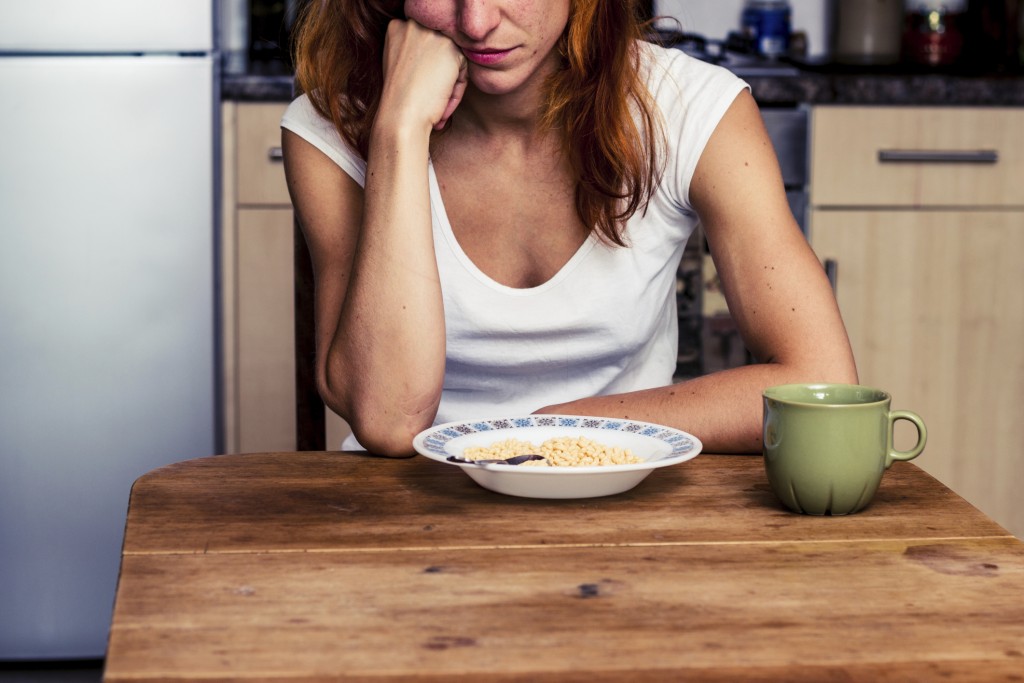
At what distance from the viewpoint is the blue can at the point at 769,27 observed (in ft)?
8.50

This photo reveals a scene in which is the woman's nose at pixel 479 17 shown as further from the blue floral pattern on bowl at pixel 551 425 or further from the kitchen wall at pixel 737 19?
the kitchen wall at pixel 737 19

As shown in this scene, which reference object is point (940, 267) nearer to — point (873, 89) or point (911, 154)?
point (911, 154)

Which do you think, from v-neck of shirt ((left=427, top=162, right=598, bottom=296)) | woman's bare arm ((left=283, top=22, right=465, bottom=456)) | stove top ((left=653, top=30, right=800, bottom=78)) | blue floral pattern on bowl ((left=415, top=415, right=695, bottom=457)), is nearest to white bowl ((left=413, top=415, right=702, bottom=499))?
blue floral pattern on bowl ((left=415, top=415, right=695, bottom=457))

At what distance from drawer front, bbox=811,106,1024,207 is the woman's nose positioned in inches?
46.3

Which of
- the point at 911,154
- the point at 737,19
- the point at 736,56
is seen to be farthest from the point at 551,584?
the point at 737,19

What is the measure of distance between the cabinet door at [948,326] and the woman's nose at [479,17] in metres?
1.20

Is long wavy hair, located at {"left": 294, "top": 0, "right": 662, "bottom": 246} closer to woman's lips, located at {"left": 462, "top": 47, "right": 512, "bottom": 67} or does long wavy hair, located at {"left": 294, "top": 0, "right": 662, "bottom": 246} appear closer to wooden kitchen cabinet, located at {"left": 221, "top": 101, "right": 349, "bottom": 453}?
woman's lips, located at {"left": 462, "top": 47, "right": 512, "bottom": 67}

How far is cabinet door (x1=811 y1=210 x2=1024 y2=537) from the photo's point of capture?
7.18ft

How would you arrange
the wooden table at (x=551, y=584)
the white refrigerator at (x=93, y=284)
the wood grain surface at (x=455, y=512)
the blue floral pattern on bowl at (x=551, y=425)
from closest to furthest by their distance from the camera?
the wooden table at (x=551, y=584), the wood grain surface at (x=455, y=512), the blue floral pattern on bowl at (x=551, y=425), the white refrigerator at (x=93, y=284)

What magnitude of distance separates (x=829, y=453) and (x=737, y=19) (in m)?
2.11

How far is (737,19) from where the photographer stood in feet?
8.86

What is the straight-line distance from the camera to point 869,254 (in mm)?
2195

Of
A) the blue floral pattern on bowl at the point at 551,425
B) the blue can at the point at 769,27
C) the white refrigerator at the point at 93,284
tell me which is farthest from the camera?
the blue can at the point at 769,27

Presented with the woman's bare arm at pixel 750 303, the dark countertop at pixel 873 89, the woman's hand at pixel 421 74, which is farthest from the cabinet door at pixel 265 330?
the woman's bare arm at pixel 750 303
